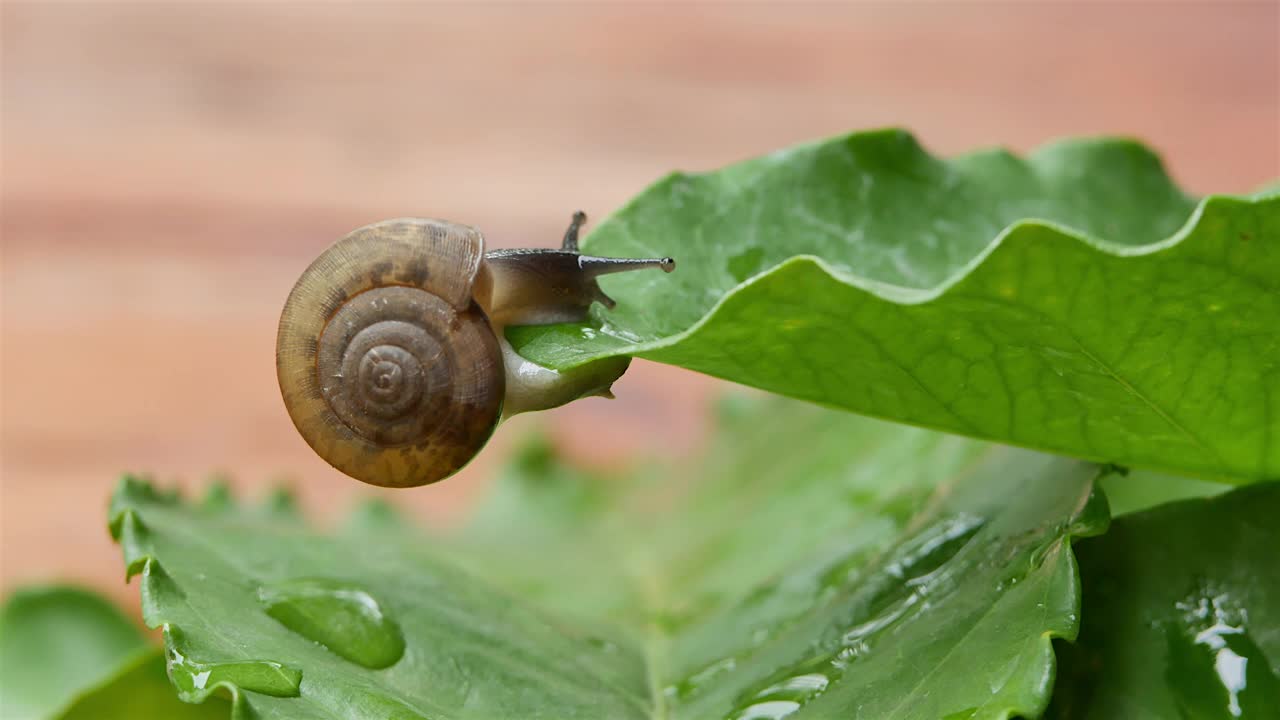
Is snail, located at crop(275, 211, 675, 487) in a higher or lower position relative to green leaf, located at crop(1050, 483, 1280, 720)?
higher

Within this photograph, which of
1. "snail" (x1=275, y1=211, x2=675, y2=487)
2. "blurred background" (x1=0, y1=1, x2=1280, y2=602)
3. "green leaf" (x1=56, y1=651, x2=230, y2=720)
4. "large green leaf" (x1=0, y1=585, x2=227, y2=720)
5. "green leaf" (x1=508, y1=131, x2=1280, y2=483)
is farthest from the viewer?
"blurred background" (x1=0, y1=1, x2=1280, y2=602)

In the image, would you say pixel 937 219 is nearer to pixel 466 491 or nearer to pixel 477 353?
pixel 477 353

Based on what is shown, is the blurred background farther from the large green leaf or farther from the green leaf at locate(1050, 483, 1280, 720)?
the green leaf at locate(1050, 483, 1280, 720)

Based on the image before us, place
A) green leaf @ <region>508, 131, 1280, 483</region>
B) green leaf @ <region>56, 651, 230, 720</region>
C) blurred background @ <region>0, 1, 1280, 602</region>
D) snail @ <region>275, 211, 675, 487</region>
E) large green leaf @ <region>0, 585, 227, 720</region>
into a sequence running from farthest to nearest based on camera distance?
blurred background @ <region>0, 1, 1280, 602</region>
large green leaf @ <region>0, 585, 227, 720</region>
green leaf @ <region>56, 651, 230, 720</region>
snail @ <region>275, 211, 675, 487</region>
green leaf @ <region>508, 131, 1280, 483</region>

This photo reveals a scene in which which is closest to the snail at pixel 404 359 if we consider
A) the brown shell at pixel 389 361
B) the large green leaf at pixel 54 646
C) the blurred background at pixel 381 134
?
the brown shell at pixel 389 361

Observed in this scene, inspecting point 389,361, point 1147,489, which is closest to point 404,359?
point 389,361

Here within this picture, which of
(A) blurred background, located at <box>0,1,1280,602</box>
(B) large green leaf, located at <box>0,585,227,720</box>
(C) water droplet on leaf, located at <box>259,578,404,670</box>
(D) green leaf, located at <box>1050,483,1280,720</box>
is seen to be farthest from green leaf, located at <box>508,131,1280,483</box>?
(A) blurred background, located at <box>0,1,1280,602</box>

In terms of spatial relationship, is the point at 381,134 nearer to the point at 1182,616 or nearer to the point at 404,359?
the point at 404,359
